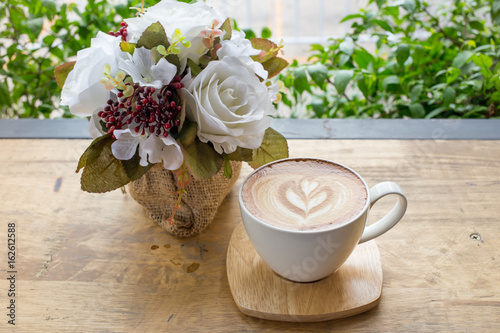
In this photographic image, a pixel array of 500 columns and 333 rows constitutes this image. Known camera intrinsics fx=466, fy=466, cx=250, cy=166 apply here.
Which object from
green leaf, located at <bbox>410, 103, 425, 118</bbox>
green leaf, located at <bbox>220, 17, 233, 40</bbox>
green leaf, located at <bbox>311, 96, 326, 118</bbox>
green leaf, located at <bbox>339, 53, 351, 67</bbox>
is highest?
green leaf, located at <bbox>220, 17, 233, 40</bbox>

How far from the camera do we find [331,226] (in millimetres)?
597

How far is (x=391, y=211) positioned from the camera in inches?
26.5

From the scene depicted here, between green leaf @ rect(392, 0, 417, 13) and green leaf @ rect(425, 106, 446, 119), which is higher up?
green leaf @ rect(392, 0, 417, 13)

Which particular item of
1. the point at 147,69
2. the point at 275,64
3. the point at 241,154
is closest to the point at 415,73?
the point at 275,64

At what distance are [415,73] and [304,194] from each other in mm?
808

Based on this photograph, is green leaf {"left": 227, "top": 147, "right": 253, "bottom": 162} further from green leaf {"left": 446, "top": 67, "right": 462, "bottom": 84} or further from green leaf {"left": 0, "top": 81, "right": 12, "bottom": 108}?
green leaf {"left": 0, "top": 81, "right": 12, "bottom": 108}

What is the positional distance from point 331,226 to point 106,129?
334 millimetres

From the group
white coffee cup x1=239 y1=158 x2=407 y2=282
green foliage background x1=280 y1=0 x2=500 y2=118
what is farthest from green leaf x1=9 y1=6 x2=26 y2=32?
white coffee cup x1=239 y1=158 x2=407 y2=282

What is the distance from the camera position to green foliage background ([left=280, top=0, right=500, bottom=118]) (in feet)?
4.04

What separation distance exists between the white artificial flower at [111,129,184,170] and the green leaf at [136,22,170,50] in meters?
0.12

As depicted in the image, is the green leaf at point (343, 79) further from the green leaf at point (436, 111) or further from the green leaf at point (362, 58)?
the green leaf at point (436, 111)

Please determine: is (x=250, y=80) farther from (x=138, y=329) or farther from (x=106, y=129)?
(x=138, y=329)

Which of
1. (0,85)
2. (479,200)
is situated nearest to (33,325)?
(479,200)

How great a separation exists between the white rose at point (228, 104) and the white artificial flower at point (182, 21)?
0.14 ft
